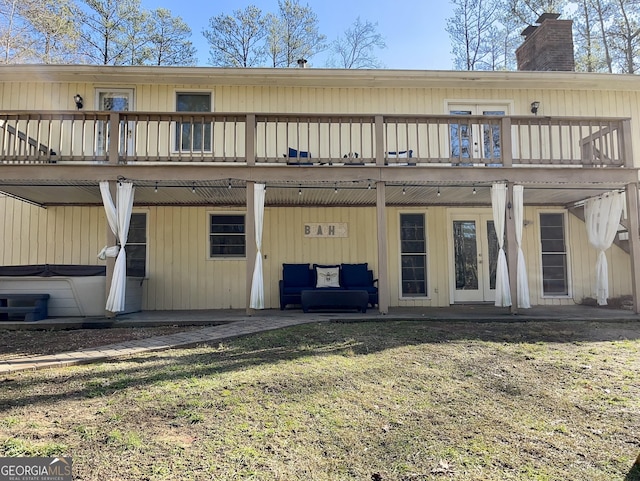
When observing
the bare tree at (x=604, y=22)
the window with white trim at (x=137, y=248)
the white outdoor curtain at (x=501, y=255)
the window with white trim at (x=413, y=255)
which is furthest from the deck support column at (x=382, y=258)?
the bare tree at (x=604, y=22)

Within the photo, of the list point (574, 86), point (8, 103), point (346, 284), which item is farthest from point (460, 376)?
point (8, 103)

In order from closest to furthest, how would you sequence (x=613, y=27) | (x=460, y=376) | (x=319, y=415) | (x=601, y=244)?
1. (x=319, y=415)
2. (x=460, y=376)
3. (x=601, y=244)
4. (x=613, y=27)

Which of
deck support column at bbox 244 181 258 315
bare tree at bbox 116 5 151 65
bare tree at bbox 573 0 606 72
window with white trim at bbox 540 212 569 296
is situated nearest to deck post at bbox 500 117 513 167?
window with white trim at bbox 540 212 569 296

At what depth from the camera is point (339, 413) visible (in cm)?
296

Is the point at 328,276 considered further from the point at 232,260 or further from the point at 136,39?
the point at 136,39

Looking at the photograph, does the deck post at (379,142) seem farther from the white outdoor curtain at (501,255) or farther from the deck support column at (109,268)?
the deck support column at (109,268)

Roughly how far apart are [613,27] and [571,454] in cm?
1945

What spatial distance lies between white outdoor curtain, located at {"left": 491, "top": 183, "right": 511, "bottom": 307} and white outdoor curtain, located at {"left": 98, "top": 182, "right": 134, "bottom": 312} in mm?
6069

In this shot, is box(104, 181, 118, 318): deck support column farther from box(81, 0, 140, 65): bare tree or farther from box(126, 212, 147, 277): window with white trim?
box(81, 0, 140, 65): bare tree

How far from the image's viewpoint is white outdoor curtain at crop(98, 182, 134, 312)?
253 inches

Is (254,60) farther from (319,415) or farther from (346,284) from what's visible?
(319,415)

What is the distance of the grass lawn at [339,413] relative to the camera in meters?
2.25

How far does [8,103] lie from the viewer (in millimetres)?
8586

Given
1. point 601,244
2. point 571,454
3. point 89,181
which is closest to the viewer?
point 571,454
